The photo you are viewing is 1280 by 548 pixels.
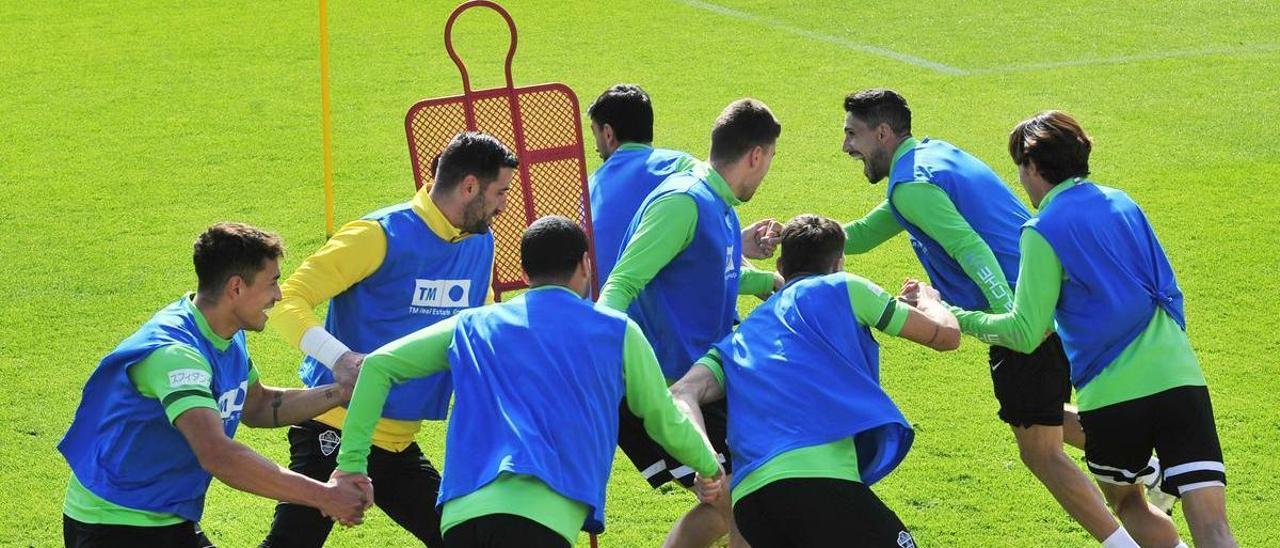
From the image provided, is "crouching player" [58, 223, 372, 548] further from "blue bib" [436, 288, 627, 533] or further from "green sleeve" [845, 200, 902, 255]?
"green sleeve" [845, 200, 902, 255]

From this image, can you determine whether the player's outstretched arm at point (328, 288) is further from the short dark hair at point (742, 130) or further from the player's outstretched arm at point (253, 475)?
the short dark hair at point (742, 130)

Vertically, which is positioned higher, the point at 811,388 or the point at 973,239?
the point at 973,239

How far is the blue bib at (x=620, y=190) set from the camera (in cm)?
662

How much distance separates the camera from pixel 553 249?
4.94 meters

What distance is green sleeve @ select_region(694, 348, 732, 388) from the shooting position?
5395mm

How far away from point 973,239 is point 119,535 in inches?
138

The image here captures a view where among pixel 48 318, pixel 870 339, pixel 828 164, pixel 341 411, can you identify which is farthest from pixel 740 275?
pixel 828 164

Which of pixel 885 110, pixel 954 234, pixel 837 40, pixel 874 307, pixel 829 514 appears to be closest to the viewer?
pixel 829 514

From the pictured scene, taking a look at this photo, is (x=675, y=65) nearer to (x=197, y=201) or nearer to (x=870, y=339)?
(x=197, y=201)

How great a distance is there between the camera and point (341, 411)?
6078mm

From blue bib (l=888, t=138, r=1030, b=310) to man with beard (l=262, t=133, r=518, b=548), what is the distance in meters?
1.85

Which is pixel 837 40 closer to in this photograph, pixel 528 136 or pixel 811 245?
pixel 528 136

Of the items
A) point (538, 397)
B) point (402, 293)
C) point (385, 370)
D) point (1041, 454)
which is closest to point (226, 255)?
point (385, 370)

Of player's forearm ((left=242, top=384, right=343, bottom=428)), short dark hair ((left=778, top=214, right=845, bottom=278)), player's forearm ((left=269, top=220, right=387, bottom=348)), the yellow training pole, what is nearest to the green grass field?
the yellow training pole
